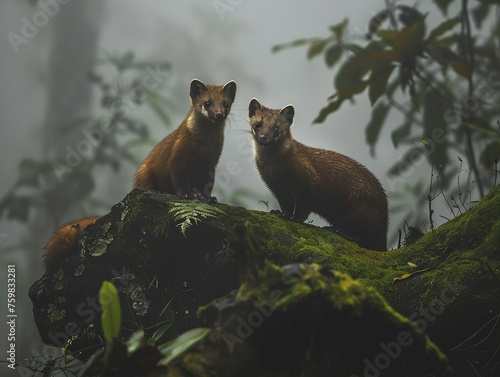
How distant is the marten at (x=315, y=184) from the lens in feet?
15.1

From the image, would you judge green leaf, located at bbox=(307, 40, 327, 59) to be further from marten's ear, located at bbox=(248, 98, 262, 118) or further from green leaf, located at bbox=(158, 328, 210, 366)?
green leaf, located at bbox=(158, 328, 210, 366)

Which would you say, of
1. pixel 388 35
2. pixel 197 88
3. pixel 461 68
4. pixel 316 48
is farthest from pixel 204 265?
pixel 461 68

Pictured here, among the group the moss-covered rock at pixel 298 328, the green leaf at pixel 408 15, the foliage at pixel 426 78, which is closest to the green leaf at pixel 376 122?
the foliage at pixel 426 78

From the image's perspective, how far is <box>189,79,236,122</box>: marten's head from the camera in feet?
15.0

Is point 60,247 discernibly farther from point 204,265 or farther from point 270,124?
point 270,124

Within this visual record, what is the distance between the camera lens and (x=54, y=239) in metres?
4.01

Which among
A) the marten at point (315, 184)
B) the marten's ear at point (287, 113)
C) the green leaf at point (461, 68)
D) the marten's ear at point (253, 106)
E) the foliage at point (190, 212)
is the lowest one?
the foliage at point (190, 212)

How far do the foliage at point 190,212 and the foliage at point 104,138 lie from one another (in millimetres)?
2425

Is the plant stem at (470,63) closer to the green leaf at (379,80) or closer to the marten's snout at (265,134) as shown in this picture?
the green leaf at (379,80)

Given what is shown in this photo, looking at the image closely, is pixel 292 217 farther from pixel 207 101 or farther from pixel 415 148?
pixel 415 148

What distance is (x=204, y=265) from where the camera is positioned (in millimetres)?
3652

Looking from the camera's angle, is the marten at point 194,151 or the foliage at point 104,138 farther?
the foliage at point 104,138

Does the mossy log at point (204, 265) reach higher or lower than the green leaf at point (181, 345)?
higher

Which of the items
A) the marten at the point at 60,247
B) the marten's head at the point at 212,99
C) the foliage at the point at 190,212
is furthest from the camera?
the marten's head at the point at 212,99
